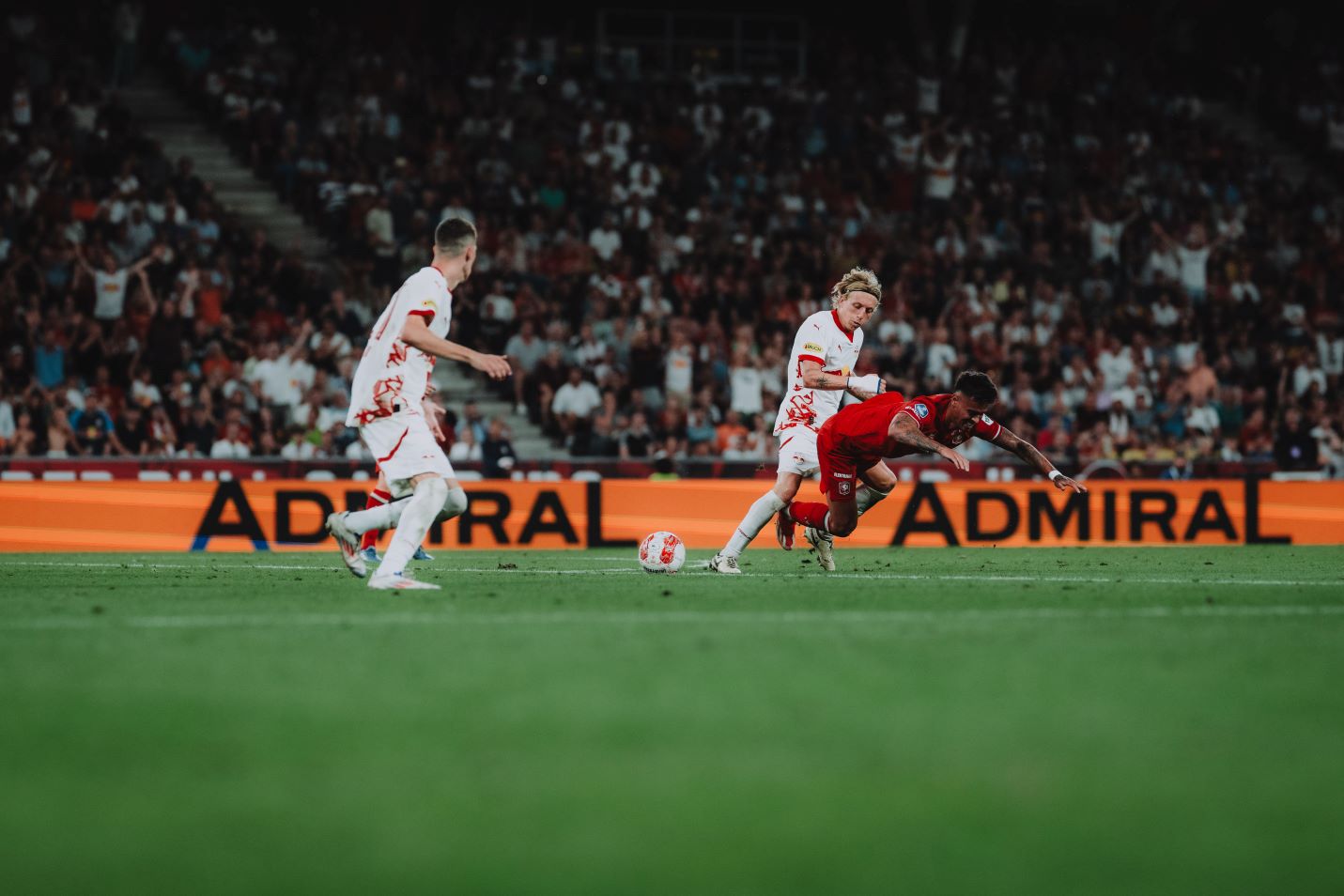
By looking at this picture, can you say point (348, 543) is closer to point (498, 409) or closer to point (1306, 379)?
point (498, 409)

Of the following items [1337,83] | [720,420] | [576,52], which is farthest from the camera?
[1337,83]

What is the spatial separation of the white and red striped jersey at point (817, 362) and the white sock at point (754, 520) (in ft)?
1.62

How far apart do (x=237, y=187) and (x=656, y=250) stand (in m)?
6.35

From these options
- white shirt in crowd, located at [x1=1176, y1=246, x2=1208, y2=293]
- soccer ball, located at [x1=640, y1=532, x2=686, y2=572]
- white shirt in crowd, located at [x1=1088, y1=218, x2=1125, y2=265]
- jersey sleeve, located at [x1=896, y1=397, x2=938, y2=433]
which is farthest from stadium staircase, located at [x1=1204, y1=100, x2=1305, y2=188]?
soccer ball, located at [x1=640, y1=532, x2=686, y2=572]

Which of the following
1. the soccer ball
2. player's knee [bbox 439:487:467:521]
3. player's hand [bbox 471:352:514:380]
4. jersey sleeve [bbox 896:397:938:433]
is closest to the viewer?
player's hand [bbox 471:352:514:380]

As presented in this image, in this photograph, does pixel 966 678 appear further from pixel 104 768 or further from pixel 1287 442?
pixel 1287 442

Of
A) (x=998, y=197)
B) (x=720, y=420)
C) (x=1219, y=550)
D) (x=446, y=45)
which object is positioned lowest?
(x=1219, y=550)

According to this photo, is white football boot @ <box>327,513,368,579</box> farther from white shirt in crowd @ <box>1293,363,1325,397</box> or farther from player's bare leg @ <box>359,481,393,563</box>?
white shirt in crowd @ <box>1293,363,1325,397</box>

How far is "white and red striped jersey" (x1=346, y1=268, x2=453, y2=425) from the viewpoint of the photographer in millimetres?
9492

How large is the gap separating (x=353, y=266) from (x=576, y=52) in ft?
32.7

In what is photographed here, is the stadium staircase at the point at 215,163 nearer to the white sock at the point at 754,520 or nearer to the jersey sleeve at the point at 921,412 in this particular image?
the white sock at the point at 754,520

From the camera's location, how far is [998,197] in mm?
28734

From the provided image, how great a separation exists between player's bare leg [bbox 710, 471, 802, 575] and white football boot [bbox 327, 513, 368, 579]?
2.73m

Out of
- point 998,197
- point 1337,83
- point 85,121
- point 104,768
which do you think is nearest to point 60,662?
point 104,768
